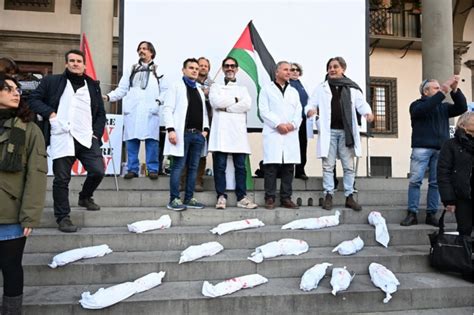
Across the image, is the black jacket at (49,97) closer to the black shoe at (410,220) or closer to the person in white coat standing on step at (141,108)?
the person in white coat standing on step at (141,108)

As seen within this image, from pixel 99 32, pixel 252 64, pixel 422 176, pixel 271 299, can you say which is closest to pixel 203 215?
pixel 271 299

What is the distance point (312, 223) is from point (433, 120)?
206 centimetres

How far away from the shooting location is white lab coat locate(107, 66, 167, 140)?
5531mm

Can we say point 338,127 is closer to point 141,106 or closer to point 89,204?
point 141,106

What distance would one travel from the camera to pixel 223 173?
4.79 m

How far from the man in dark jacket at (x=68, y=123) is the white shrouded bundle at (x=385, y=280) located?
3.00 meters

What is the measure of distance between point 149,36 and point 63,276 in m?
4.84

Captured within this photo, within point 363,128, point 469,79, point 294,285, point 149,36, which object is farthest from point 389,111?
point 294,285

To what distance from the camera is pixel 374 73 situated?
13.7 metres

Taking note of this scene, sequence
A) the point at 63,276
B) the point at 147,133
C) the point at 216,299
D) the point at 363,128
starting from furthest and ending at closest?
1. the point at 363,128
2. the point at 147,133
3. the point at 63,276
4. the point at 216,299

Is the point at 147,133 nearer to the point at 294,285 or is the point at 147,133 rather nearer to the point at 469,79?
the point at 294,285

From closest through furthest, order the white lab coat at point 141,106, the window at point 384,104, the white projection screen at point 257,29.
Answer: the white lab coat at point 141,106 < the white projection screen at point 257,29 < the window at point 384,104

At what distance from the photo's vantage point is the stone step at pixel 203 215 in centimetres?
429

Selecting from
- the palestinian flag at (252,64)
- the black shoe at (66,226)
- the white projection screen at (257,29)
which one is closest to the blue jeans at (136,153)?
the black shoe at (66,226)
